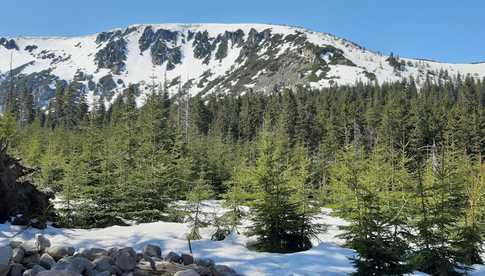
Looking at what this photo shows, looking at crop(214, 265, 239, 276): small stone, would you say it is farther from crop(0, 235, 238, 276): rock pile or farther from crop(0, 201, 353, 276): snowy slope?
crop(0, 201, 353, 276): snowy slope

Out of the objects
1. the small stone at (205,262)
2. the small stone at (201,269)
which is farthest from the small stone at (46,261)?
the small stone at (205,262)

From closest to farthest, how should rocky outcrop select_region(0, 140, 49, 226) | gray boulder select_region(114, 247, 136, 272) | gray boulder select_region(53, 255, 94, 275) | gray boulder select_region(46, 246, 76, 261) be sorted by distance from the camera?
gray boulder select_region(53, 255, 94, 275) → gray boulder select_region(114, 247, 136, 272) → gray boulder select_region(46, 246, 76, 261) → rocky outcrop select_region(0, 140, 49, 226)

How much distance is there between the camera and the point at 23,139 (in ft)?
135

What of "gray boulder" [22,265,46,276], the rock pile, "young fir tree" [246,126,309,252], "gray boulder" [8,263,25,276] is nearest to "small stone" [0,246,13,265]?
the rock pile

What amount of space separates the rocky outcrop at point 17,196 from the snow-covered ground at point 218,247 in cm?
57

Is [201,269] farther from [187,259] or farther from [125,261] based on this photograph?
Result: [125,261]

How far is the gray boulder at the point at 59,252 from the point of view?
357 inches

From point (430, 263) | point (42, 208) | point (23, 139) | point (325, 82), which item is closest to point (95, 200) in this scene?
point (42, 208)

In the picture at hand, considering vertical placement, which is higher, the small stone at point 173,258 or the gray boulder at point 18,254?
the gray boulder at point 18,254

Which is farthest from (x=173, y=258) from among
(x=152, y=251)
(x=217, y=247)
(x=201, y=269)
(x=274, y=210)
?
(x=274, y=210)

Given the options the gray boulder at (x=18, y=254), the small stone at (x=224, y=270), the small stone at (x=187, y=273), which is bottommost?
the small stone at (x=224, y=270)

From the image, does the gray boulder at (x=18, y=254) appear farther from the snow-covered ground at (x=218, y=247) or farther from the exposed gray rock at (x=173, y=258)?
the exposed gray rock at (x=173, y=258)

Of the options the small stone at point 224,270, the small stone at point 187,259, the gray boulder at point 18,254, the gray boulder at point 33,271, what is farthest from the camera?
the small stone at point 187,259

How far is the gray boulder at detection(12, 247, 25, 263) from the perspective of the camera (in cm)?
830
